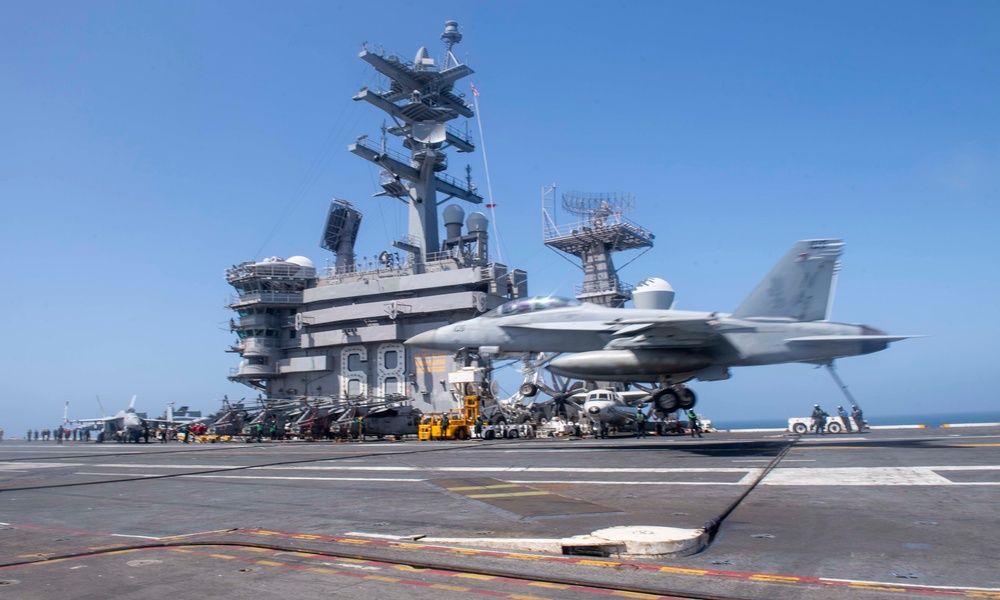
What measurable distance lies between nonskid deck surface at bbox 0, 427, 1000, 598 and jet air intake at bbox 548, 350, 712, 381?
2.92m

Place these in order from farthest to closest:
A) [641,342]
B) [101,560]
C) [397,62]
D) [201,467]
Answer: [397,62] < [201,467] < [641,342] < [101,560]

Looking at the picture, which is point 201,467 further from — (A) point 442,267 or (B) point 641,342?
(A) point 442,267

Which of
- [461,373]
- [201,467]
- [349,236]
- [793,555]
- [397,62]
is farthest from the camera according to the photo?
[349,236]

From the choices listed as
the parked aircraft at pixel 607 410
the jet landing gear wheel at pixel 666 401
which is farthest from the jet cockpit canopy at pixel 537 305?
the parked aircraft at pixel 607 410

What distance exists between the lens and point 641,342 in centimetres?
1811

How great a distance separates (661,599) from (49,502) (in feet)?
44.8

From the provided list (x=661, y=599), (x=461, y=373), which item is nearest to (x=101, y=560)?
(x=661, y=599)

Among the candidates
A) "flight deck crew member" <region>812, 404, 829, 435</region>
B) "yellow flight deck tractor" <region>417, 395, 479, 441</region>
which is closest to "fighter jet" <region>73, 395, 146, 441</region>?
"yellow flight deck tractor" <region>417, 395, 479, 441</region>

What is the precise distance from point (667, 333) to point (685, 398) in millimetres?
2989

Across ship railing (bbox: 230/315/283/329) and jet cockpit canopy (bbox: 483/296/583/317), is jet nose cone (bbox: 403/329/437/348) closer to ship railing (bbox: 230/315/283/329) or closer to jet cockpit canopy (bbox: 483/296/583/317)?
jet cockpit canopy (bbox: 483/296/583/317)

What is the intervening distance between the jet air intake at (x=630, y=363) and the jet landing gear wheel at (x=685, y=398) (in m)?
1.03

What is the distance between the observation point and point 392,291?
46750 mm

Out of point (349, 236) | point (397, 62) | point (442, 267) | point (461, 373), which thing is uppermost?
point (397, 62)

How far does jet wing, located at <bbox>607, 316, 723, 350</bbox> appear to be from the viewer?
17188mm
